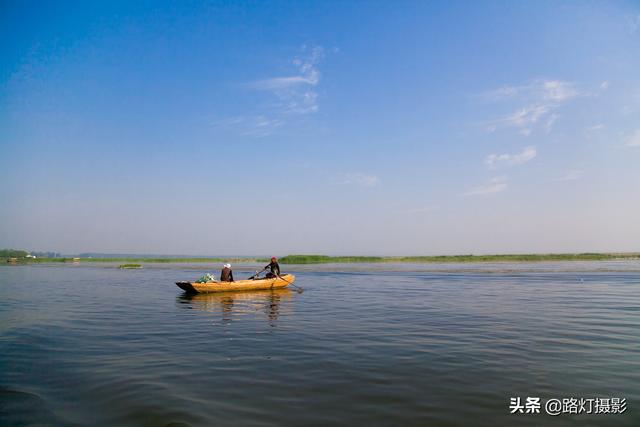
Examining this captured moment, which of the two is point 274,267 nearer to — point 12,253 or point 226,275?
point 226,275

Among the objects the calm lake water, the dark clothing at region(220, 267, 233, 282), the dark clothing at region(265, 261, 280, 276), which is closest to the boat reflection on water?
the calm lake water

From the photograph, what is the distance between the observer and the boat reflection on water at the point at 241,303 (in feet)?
53.6

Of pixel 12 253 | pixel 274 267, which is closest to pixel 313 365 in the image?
pixel 274 267

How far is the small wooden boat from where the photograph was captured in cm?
2230

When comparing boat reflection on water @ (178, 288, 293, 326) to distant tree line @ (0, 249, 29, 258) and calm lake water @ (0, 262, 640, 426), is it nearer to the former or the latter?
calm lake water @ (0, 262, 640, 426)

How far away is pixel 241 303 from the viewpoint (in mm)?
19734

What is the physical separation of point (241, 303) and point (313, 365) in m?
11.9

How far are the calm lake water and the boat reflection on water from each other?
29cm

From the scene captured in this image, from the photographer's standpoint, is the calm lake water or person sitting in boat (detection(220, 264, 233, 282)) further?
person sitting in boat (detection(220, 264, 233, 282))

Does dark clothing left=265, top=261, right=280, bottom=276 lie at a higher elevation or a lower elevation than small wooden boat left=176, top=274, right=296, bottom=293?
higher

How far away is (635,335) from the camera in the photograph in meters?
11.2

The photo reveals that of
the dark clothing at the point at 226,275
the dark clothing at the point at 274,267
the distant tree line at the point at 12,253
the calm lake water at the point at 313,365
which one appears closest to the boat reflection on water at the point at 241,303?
the calm lake water at the point at 313,365

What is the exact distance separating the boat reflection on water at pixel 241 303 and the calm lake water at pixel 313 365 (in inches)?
11.5

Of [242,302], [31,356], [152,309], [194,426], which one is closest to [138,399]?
[194,426]
